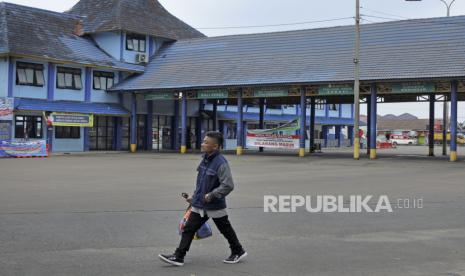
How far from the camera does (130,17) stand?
46062 millimetres

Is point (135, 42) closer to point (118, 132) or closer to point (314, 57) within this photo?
point (118, 132)

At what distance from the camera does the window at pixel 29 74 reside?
37.0 metres

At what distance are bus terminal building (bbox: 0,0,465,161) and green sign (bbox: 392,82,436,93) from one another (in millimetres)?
54

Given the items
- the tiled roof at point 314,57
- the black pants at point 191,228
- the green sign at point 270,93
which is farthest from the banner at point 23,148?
the black pants at point 191,228

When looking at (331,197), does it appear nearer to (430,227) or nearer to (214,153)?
(430,227)

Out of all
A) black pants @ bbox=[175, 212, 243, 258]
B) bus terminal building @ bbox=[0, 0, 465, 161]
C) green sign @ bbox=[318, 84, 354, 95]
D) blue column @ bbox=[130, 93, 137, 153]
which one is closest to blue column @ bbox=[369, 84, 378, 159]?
bus terminal building @ bbox=[0, 0, 465, 161]

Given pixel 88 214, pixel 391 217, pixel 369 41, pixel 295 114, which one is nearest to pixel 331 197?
pixel 391 217

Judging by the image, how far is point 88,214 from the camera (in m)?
10.8

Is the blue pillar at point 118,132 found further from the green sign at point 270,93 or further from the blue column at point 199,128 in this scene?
the green sign at point 270,93

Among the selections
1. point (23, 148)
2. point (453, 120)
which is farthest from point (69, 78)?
point (453, 120)

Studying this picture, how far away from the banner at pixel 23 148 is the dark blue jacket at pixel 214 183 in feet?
93.7

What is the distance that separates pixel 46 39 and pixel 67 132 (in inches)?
250

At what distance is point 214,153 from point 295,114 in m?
55.8

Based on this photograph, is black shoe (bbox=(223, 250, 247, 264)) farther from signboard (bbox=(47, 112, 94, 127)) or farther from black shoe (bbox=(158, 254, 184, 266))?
signboard (bbox=(47, 112, 94, 127))
